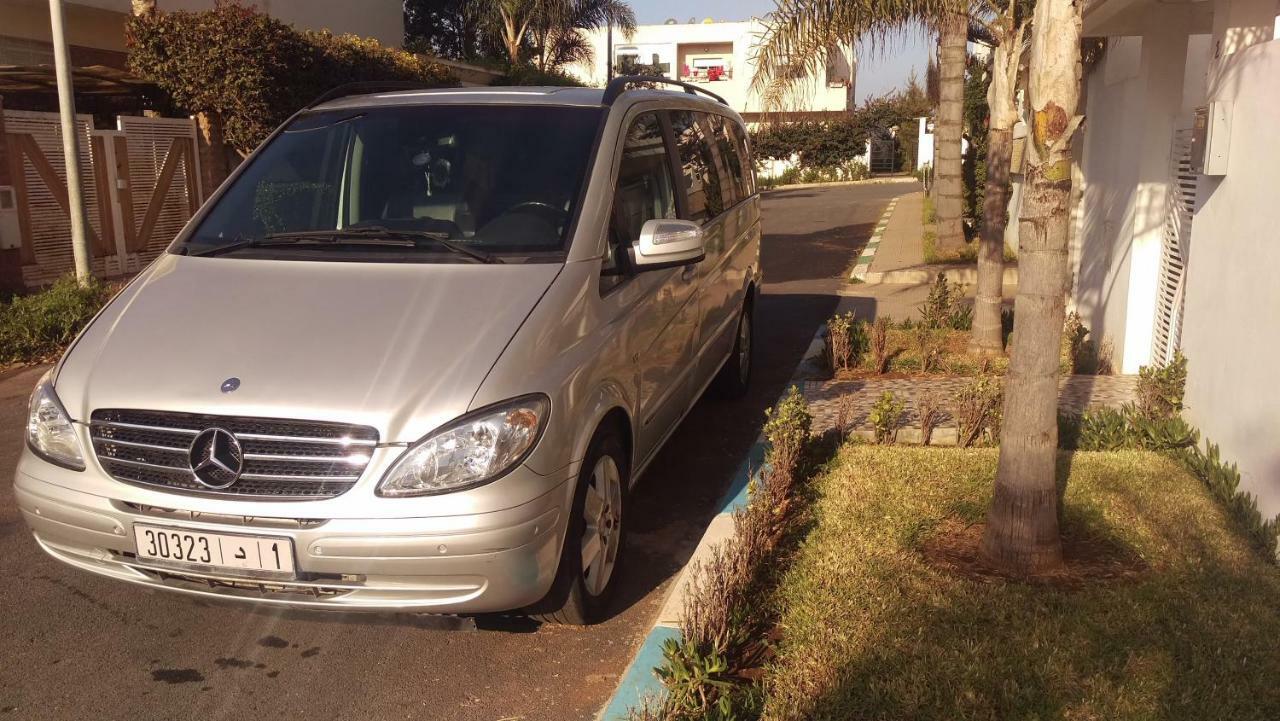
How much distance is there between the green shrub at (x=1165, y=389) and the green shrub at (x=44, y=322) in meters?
8.65

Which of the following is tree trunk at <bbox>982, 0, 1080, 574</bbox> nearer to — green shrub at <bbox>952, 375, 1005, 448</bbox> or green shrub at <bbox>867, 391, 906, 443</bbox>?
green shrub at <bbox>867, 391, 906, 443</bbox>


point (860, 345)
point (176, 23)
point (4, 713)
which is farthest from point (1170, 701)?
point (176, 23)

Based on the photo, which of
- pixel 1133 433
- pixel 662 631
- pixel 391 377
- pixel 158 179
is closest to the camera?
pixel 391 377

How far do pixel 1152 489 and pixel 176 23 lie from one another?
13221mm

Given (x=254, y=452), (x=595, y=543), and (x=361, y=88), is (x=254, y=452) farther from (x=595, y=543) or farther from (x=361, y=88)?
(x=361, y=88)

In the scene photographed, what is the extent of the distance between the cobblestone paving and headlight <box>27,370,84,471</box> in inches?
153

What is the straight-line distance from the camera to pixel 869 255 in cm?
1666

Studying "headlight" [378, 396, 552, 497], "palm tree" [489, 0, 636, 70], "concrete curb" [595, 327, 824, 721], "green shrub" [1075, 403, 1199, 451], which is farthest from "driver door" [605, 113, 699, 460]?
"palm tree" [489, 0, 636, 70]

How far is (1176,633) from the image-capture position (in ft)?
11.9

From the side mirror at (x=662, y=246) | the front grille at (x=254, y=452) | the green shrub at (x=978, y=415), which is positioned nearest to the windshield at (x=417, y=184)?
the side mirror at (x=662, y=246)

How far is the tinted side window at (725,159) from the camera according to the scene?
699 cm

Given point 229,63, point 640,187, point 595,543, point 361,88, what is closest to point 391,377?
point 595,543

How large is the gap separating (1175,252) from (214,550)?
Result: 600 cm

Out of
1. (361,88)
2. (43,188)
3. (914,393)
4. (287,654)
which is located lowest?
(287,654)
